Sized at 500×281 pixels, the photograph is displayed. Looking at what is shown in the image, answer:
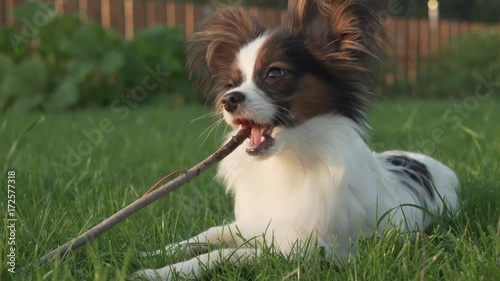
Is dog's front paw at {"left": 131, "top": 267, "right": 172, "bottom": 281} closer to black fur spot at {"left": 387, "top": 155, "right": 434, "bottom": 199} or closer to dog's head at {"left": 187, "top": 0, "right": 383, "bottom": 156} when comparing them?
dog's head at {"left": 187, "top": 0, "right": 383, "bottom": 156}

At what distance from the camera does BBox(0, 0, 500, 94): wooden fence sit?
11.0m

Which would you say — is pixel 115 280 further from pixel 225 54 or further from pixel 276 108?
pixel 225 54

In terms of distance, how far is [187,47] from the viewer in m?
3.18

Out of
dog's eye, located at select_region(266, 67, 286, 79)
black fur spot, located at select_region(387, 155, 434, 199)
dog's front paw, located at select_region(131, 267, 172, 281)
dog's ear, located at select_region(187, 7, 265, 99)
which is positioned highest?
dog's ear, located at select_region(187, 7, 265, 99)

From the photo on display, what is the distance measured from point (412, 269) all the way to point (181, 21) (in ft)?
35.8

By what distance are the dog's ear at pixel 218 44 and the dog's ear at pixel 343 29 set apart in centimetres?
22

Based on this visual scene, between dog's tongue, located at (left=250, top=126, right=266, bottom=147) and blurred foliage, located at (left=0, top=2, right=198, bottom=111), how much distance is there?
6.83 meters

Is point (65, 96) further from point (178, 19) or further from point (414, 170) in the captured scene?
point (414, 170)

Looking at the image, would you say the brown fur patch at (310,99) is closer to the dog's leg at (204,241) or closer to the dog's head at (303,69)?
the dog's head at (303,69)

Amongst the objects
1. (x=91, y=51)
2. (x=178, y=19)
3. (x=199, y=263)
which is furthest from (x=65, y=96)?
(x=199, y=263)

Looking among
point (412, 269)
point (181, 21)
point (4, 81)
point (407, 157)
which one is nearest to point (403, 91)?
point (181, 21)

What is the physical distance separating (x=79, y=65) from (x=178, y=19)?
3.36 m

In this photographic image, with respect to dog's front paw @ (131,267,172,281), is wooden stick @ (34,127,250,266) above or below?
above

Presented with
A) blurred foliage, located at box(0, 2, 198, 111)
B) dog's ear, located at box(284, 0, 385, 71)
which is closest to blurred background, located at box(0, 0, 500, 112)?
blurred foliage, located at box(0, 2, 198, 111)
